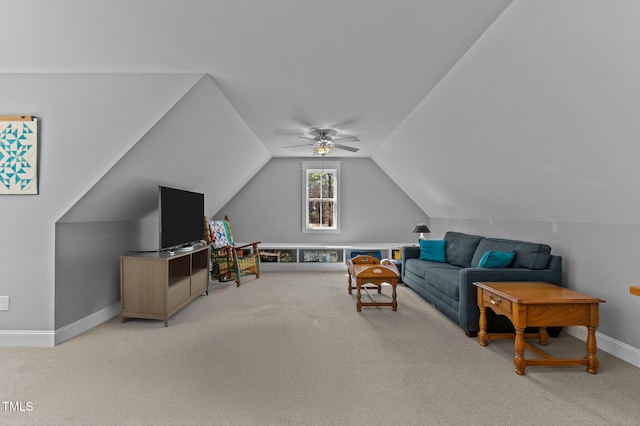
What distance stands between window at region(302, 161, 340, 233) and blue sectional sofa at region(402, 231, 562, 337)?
2748mm

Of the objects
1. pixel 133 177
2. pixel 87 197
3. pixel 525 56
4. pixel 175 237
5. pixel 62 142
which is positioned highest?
pixel 525 56

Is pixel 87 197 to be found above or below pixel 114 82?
below

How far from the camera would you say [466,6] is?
2025 millimetres

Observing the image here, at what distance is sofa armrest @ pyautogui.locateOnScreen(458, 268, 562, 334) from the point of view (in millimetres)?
3312

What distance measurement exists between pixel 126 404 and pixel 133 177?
2.25m

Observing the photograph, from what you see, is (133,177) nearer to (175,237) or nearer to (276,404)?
(175,237)

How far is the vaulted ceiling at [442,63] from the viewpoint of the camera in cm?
199

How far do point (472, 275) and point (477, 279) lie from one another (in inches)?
2.4

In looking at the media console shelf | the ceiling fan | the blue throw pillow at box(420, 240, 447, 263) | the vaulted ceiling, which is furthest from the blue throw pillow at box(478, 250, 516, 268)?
the media console shelf

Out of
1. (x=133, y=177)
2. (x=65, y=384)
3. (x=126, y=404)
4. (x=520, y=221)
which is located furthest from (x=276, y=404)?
(x=520, y=221)

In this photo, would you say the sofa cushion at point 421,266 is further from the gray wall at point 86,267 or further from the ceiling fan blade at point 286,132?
the gray wall at point 86,267

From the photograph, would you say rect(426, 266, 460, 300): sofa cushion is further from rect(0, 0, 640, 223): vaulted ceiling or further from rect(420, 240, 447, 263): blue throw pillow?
rect(0, 0, 640, 223): vaulted ceiling

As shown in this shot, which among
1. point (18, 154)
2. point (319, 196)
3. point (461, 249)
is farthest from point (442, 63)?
point (319, 196)

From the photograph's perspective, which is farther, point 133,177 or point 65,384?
point 133,177
